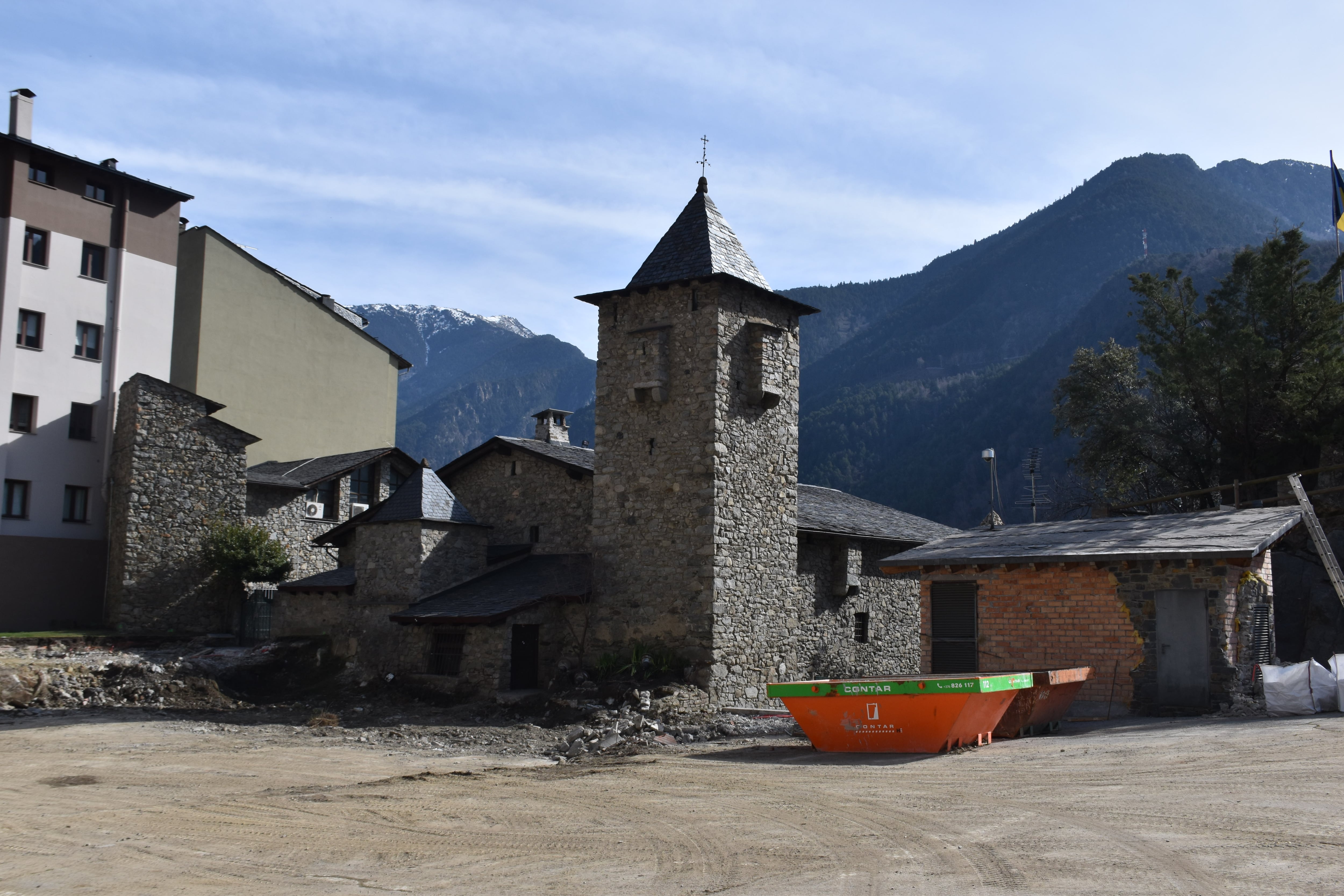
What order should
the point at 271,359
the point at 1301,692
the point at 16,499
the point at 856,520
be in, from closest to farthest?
the point at 1301,692 < the point at 856,520 < the point at 16,499 < the point at 271,359

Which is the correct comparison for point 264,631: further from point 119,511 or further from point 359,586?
point 359,586

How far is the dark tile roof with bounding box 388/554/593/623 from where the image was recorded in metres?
21.7

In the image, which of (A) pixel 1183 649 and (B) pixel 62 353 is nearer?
(A) pixel 1183 649

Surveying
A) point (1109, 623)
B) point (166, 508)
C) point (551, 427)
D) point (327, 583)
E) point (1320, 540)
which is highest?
point (551, 427)

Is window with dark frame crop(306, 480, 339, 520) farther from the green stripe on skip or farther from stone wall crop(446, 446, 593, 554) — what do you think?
the green stripe on skip

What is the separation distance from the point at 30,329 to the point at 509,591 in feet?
59.5

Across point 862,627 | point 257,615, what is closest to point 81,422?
point 257,615

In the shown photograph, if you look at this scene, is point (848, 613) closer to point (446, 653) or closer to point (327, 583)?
point (446, 653)

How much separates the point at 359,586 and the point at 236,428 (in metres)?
10.8

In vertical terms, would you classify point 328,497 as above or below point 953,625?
above

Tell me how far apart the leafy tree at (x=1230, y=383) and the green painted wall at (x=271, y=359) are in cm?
2717

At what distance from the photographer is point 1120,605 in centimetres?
1705

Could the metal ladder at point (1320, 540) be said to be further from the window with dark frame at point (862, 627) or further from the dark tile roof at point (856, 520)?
the window with dark frame at point (862, 627)

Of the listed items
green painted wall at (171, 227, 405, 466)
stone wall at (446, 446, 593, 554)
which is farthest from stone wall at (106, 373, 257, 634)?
stone wall at (446, 446, 593, 554)
